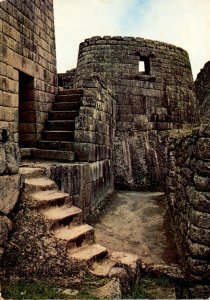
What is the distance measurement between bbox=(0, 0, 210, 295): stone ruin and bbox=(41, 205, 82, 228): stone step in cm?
16

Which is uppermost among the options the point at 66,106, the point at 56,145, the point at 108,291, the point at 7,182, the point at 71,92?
the point at 71,92

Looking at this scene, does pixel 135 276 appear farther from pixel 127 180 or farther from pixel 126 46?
pixel 126 46

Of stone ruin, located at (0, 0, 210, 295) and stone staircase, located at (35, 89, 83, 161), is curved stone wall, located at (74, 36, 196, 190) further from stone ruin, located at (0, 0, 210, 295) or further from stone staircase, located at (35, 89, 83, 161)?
stone staircase, located at (35, 89, 83, 161)

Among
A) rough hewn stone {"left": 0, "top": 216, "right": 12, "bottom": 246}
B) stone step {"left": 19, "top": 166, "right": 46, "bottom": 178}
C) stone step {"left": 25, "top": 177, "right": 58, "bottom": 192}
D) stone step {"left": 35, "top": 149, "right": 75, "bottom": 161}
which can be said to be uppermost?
stone step {"left": 35, "top": 149, "right": 75, "bottom": 161}

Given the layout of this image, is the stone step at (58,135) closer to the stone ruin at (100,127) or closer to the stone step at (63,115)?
the stone ruin at (100,127)

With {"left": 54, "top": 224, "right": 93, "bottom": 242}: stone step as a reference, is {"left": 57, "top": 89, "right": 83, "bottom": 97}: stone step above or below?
above

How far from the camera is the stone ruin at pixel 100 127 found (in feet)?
13.7

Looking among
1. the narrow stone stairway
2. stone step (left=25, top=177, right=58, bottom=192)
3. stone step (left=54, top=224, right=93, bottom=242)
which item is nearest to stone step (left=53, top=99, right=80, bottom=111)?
stone step (left=25, top=177, right=58, bottom=192)

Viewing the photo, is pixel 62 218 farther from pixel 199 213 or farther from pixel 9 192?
pixel 199 213

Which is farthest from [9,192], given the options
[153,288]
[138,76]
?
[138,76]

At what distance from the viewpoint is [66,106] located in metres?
8.16

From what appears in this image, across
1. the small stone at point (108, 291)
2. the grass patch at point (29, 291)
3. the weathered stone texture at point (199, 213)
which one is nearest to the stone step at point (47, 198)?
the grass patch at point (29, 291)

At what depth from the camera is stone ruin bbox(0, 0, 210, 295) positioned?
417cm

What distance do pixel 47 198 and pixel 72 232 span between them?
1.66ft
